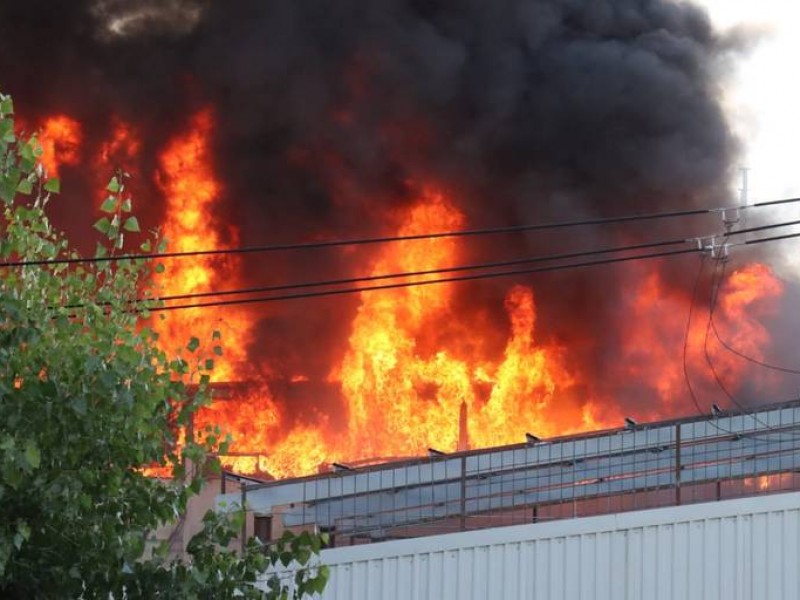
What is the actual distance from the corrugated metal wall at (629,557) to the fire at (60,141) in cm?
2421

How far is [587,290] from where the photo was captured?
35531 mm

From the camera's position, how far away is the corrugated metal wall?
44.6 ft

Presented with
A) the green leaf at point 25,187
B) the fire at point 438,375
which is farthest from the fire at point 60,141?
the green leaf at point 25,187

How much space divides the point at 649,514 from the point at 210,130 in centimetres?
2476

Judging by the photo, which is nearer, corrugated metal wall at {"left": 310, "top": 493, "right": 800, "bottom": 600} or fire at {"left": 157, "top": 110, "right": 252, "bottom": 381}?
corrugated metal wall at {"left": 310, "top": 493, "right": 800, "bottom": 600}

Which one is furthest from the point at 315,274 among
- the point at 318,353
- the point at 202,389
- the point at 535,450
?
the point at 202,389

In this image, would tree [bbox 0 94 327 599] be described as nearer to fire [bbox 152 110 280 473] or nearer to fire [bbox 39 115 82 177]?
fire [bbox 152 110 280 473]

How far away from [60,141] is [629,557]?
83.5ft

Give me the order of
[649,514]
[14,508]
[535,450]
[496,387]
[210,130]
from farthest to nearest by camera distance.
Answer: [210,130], [496,387], [535,450], [649,514], [14,508]

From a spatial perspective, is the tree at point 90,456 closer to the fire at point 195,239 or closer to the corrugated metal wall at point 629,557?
the corrugated metal wall at point 629,557

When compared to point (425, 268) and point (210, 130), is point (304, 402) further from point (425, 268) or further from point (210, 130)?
point (210, 130)

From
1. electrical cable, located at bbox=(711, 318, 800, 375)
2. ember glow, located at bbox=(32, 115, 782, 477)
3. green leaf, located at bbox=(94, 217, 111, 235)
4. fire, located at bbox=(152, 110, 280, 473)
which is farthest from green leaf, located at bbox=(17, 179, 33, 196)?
fire, located at bbox=(152, 110, 280, 473)

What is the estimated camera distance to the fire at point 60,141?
3669 centimetres

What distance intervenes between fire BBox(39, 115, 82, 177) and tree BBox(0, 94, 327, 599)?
25708 mm
